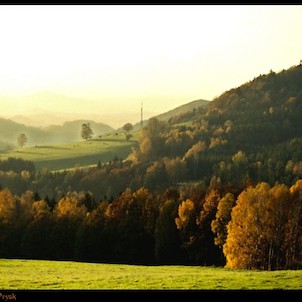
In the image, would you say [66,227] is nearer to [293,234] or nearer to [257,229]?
[257,229]

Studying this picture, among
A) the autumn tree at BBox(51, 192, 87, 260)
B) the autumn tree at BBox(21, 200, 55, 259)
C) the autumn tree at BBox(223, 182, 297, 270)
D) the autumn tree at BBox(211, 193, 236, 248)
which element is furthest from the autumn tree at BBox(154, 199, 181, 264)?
the autumn tree at BBox(21, 200, 55, 259)

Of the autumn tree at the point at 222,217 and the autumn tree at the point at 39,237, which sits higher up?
the autumn tree at the point at 222,217

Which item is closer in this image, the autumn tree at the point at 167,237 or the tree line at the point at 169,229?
the tree line at the point at 169,229

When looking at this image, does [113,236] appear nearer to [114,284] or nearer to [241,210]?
[241,210]

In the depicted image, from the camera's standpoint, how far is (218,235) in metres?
90.4

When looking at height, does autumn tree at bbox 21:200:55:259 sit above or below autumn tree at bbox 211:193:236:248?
→ below

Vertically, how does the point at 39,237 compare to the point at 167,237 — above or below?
below

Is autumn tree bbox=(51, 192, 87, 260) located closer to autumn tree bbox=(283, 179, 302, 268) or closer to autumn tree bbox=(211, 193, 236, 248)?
autumn tree bbox=(211, 193, 236, 248)

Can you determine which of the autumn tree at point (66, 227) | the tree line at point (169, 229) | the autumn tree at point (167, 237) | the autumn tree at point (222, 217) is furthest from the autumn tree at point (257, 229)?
the autumn tree at point (66, 227)

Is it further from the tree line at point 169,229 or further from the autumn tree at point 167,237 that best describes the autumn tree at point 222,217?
the autumn tree at point 167,237

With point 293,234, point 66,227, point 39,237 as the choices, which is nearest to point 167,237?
point 66,227
